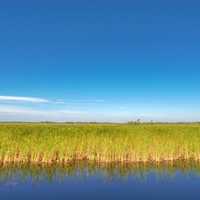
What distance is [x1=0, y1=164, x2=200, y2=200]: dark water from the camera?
11414 millimetres

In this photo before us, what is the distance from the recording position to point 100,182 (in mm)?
13047

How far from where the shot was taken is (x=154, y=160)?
55.8 feet

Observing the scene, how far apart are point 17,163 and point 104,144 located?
4.24m

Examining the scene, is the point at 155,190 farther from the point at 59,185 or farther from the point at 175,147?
the point at 175,147

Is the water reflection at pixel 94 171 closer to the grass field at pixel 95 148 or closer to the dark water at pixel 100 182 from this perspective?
the dark water at pixel 100 182

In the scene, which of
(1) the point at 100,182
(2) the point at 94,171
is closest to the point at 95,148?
(2) the point at 94,171

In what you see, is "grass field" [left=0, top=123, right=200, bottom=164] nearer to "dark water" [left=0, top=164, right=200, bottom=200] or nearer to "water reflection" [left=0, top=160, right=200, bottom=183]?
"water reflection" [left=0, top=160, right=200, bottom=183]

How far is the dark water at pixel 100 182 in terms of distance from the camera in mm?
11414

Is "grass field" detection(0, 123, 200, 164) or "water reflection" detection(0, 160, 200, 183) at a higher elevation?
"grass field" detection(0, 123, 200, 164)

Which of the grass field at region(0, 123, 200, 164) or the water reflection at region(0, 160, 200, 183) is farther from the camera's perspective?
the grass field at region(0, 123, 200, 164)

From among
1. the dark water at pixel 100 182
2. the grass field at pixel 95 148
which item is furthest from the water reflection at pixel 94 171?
the grass field at pixel 95 148

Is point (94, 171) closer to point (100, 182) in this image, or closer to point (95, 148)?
point (100, 182)

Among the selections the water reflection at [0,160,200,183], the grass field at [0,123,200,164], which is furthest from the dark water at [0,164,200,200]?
the grass field at [0,123,200,164]

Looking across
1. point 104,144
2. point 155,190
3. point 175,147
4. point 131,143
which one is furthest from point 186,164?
point 155,190
